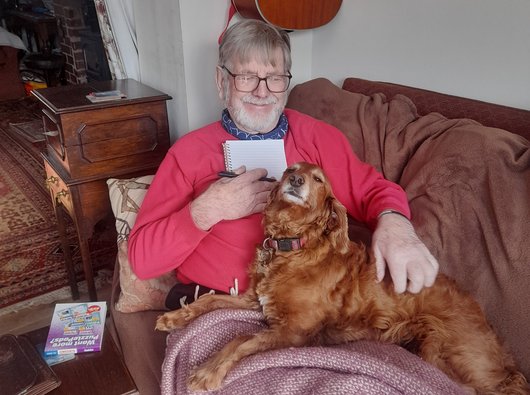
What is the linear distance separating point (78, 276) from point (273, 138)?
1.67 m

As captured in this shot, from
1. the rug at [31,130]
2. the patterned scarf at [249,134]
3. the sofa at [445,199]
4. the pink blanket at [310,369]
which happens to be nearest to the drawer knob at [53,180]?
the sofa at [445,199]

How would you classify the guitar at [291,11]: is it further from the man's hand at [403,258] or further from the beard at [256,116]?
the man's hand at [403,258]

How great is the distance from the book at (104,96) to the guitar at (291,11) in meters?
0.66

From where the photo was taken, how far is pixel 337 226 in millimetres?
1200

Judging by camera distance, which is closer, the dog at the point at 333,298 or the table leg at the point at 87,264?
the dog at the point at 333,298

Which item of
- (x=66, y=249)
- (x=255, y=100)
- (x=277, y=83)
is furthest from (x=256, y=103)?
(x=66, y=249)

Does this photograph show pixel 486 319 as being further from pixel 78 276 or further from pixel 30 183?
pixel 30 183

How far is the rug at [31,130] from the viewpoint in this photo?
14.3 ft

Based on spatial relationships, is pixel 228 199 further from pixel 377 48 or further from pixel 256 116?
pixel 377 48

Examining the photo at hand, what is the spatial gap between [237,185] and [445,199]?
606 mm

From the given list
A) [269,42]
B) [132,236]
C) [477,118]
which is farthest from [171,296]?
[477,118]

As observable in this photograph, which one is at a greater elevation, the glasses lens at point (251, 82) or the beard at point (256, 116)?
the glasses lens at point (251, 82)

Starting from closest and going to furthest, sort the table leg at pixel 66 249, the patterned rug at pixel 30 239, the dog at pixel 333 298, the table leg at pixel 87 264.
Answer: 1. the dog at pixel 333 298
2. the table leg at pixel 87 264
3. the table leg at pixel 66 249
4. the patterned rug at pixel 30 239

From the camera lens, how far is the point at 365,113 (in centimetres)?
171
